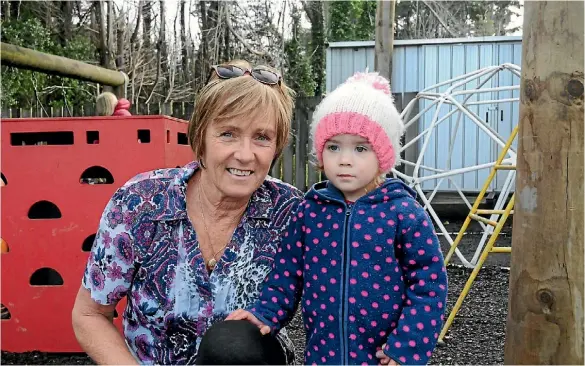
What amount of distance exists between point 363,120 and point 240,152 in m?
0.35

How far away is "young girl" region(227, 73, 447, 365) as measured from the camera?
1597mm

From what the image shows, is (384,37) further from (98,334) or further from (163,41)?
(98,334)

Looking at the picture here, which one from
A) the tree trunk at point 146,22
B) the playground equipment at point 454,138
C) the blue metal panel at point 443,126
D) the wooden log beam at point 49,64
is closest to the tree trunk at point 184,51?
the tree trunk at point 146,22

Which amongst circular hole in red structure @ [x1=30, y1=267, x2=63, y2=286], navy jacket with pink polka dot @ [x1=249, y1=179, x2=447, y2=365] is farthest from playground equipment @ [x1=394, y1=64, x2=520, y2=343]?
circular hole in red structure @ [x1=30, y1=267, x2=63, y2=286]

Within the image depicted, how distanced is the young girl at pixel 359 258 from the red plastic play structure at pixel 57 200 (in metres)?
1.75

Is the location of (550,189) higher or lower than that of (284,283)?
higher

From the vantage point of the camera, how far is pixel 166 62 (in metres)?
13.3

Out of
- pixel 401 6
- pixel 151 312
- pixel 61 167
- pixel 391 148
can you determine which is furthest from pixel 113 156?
pixel 401 6

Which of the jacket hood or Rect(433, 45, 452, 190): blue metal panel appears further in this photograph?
Rect(433, 45, 452, 190): blue metal panel

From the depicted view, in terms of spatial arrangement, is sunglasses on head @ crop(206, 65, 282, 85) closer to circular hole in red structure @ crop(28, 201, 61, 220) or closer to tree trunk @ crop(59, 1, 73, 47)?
circular hole in red structure @ crop(28, 201, 61, 220)

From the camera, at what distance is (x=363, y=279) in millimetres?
1648

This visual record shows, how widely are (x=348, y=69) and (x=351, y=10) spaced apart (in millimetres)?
9627

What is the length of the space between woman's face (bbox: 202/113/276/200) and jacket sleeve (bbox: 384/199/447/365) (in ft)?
1.35

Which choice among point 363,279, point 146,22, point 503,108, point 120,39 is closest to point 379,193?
point 363,279
